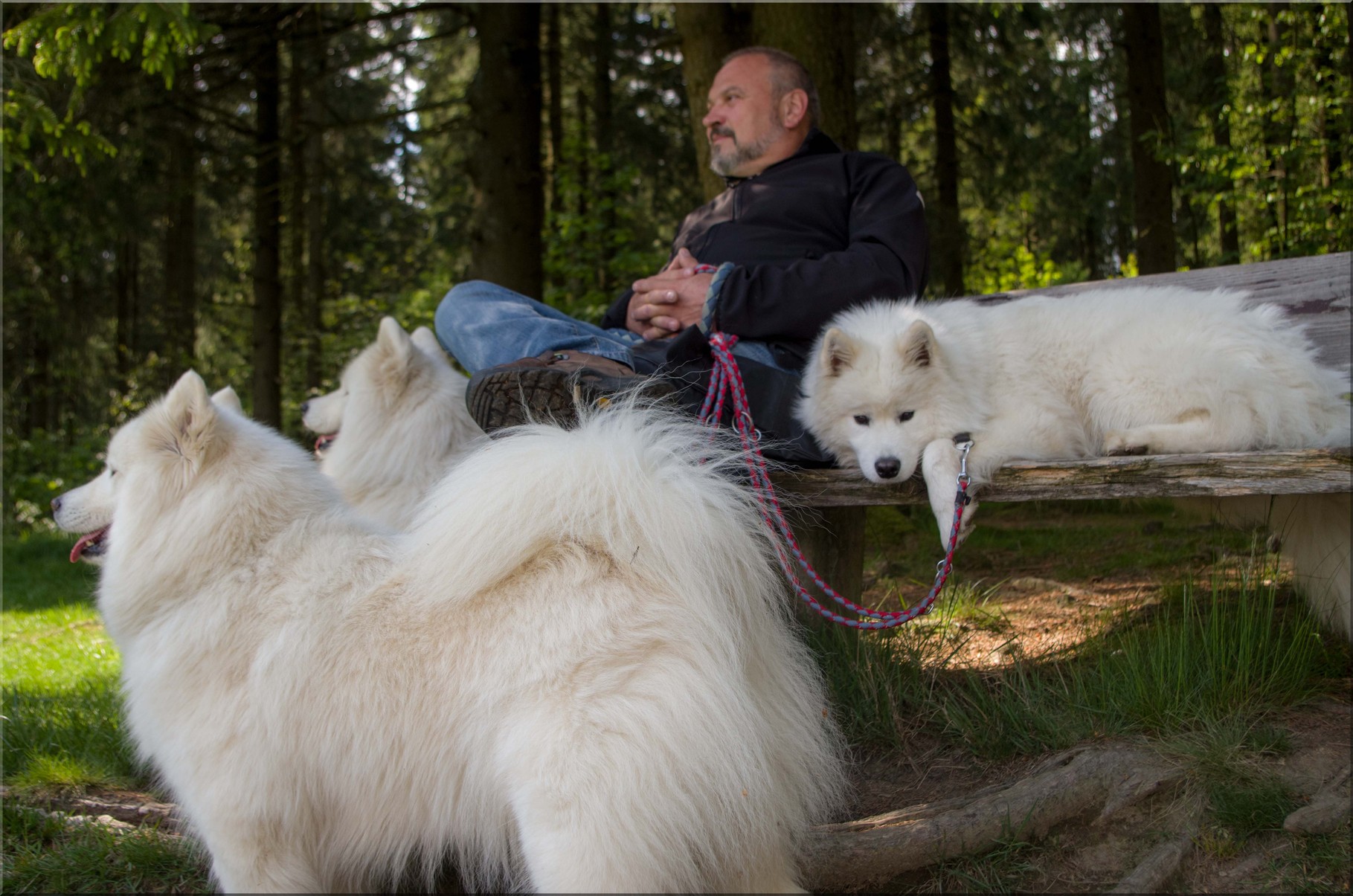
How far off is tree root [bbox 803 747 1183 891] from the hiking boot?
1379mm

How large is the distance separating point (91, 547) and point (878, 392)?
2.41 metres

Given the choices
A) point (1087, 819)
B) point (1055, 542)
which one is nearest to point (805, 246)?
point (1087, 819)

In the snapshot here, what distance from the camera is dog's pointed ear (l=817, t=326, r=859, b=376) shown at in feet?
10.0

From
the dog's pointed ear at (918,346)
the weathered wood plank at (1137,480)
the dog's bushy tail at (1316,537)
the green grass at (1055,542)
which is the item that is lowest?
the green grass at (1055,542)

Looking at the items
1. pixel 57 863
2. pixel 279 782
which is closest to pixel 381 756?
pixel 279 782

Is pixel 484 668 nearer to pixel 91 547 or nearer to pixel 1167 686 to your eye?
pixel 91 547

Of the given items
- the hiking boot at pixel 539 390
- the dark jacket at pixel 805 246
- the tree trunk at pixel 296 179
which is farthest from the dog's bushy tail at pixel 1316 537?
the tree trunk at pixel 296 179

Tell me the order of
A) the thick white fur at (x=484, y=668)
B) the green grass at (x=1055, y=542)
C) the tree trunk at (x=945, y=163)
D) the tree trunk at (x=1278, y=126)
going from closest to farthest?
the thick white fur at (x=484, y=668), the green grass at (x=1055, y=542), the tree trunk at (x=1278, y=126), the tree trunk at (x=945, y=163)

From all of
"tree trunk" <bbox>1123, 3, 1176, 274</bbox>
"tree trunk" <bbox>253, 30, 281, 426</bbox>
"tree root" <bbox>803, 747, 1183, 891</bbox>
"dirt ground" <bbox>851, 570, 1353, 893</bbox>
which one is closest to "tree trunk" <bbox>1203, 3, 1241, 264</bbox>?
"tree trunk" <bbox>1123, 3, 1176, 274</bbox>

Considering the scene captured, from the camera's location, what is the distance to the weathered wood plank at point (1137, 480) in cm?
235

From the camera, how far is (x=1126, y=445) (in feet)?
9.18

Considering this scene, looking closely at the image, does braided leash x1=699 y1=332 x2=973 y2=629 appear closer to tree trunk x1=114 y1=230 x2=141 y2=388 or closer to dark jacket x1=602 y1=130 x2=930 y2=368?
dark jacket x1=602 y1=130 x2=930 y2=368

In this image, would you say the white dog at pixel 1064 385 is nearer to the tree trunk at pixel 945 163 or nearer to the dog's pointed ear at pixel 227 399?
the dog's pointed ear at pixel 227 399

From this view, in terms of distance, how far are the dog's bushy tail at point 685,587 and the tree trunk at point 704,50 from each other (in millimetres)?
3404
